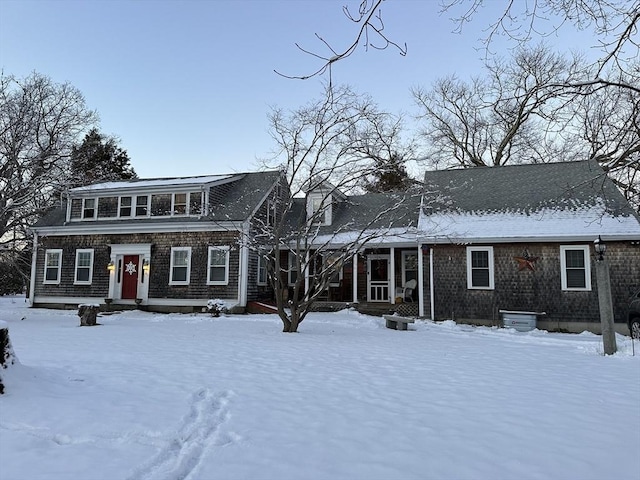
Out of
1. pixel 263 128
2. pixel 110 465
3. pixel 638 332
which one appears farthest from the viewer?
pixel 263 128

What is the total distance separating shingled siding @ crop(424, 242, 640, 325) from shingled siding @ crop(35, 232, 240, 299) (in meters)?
8.35

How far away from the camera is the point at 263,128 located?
12.8m

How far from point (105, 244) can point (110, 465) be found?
18104 millimetres

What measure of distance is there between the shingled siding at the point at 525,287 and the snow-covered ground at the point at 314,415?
604 cm

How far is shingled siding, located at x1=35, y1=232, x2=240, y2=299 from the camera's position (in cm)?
1733

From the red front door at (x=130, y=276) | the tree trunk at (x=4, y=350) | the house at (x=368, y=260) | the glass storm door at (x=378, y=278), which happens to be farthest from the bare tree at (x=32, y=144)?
the glass storm door at (x=378, y=278)

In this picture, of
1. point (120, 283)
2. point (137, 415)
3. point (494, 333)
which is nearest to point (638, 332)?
point (494, 333)

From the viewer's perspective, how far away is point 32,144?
49.2ft

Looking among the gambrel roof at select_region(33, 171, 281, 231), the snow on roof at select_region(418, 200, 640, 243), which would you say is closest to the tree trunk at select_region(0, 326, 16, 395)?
the snow on roof at select_region(418, 200, 640, 243)

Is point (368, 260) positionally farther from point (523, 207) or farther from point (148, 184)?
point (148, 184)

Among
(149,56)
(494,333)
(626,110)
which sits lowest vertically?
(494,333)

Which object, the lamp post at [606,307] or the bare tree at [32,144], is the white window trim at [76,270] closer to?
the bare tree at [32,144]

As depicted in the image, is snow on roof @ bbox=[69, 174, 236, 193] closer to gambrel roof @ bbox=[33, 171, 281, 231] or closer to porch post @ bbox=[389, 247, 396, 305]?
gambrel roof @ bbox=[33, 171, 281, 231]

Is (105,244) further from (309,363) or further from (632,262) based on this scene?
(632,262)
